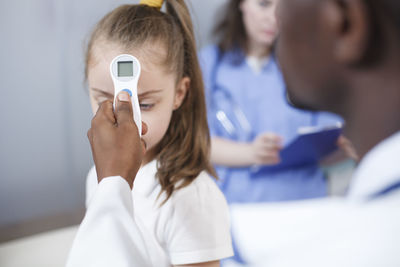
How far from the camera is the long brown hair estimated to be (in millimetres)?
532

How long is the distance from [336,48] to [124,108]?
0.67ft

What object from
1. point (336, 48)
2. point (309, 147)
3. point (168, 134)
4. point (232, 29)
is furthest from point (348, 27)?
point (232, 29)

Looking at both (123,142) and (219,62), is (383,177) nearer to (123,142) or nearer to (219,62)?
(123,142)

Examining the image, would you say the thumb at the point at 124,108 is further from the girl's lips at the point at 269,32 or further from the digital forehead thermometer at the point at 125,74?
the girl's lips at the point at 269,32

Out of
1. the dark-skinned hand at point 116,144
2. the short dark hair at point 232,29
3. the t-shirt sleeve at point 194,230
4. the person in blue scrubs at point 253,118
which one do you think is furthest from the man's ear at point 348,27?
the short dark hair at point 232,29

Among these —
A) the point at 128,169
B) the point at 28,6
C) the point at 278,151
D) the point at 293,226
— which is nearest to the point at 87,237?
the point at 128,169

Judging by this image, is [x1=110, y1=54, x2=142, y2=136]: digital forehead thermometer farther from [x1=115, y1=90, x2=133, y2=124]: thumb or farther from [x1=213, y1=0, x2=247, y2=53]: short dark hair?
[x1=213, y1=0, x2=247, y2=53]: short dark hair

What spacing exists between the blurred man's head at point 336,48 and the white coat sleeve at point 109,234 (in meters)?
0.18

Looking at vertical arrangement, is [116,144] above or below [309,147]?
above

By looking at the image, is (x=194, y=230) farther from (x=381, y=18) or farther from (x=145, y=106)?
(x=381, y=18)

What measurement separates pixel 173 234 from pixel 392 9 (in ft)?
1.27

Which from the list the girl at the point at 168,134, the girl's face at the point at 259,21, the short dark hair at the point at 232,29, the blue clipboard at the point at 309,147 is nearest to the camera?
the girl at the point at 168,134

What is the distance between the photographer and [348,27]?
33 cm

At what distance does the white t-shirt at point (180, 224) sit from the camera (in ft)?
1.90
